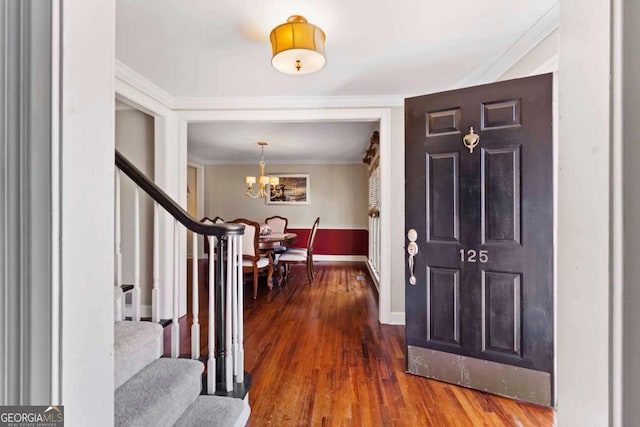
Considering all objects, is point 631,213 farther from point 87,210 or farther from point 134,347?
point 134,347

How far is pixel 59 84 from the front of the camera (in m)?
0.47

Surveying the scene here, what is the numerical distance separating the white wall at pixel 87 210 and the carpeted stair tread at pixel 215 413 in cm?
100

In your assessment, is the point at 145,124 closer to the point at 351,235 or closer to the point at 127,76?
the point at 127,76

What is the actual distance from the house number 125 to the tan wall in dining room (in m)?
4.99

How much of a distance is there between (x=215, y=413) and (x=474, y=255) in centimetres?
177

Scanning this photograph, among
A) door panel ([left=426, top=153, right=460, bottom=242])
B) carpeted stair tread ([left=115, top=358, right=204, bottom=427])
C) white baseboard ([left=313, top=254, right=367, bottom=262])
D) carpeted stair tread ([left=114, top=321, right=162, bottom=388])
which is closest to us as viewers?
carpeted stair tread ([left=115, top=358, right=204, bottom=427])

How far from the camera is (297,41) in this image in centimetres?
171

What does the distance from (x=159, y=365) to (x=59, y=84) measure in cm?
156

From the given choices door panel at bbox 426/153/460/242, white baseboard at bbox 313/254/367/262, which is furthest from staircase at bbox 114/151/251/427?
white baseboard at bbox 313/254/367/262

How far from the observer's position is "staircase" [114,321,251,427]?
1232mm

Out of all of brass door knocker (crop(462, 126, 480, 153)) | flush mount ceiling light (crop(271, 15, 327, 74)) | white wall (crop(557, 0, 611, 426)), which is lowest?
white wall (crop(557, 0, 611, 426))

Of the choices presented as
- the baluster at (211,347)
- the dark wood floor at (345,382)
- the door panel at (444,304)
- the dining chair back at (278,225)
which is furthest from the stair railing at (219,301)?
the dining chair back at (278,225)

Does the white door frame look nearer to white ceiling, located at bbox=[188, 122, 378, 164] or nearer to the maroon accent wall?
white ceiling, located at bbox=[188, 122, 378, 164]

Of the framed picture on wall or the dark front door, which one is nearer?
the dark front door
